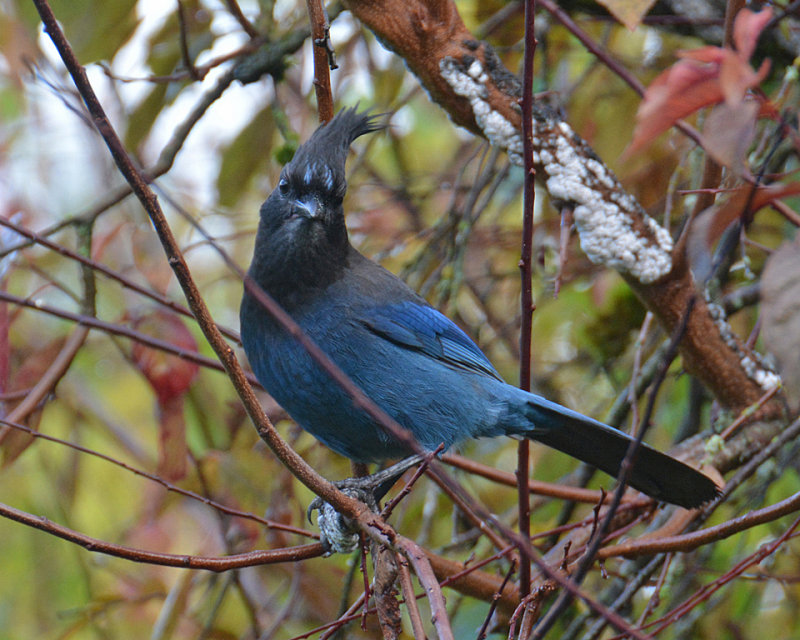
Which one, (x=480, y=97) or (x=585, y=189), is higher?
(x=480, y=97)

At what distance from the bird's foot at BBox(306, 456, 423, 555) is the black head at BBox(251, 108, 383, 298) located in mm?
799

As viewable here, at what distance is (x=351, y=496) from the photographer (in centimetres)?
293

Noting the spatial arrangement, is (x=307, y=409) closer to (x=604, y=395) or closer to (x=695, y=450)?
(x=695, y=450)

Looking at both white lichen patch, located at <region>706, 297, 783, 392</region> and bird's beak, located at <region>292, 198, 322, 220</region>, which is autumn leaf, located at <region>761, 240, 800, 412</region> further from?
bird's beak, located at <region>292, 198, 322, 220</region>

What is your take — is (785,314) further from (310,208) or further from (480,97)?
Answer: (310,208)

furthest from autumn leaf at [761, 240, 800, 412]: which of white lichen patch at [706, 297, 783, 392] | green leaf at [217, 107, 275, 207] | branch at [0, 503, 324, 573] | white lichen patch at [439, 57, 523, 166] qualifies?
green leaf at [217, 107, 275, 207]

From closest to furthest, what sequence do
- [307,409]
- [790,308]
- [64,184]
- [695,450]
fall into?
1. [790,308]
2. [307,409]
3. [695,450]
4. [64,184]

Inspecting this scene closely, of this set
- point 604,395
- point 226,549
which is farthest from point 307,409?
point 604,395

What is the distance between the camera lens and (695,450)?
11.2ft

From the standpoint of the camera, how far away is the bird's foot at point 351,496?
109 inches

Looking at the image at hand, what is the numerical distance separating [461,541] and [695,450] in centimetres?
101

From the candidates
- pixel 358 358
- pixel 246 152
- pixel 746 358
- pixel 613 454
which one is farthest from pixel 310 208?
pixel 746 358

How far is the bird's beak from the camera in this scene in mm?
3232

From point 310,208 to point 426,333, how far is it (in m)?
0.70
